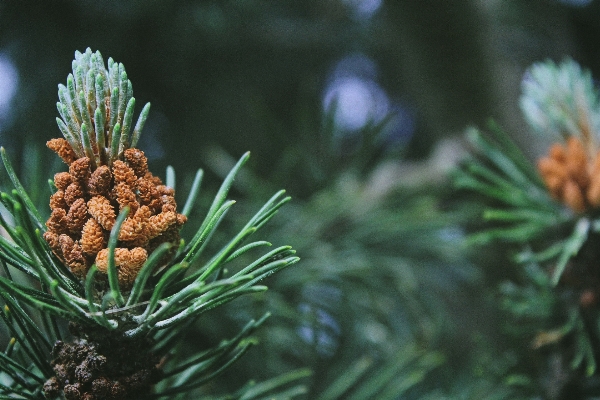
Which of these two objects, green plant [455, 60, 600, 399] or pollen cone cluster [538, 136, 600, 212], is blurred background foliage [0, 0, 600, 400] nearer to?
green plant [455, 60, 600, 399]

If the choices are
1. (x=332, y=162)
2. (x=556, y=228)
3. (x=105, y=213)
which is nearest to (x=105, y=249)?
(x=105, y=213)

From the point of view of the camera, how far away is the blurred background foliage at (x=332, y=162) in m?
0.70

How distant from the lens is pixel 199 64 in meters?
1.02

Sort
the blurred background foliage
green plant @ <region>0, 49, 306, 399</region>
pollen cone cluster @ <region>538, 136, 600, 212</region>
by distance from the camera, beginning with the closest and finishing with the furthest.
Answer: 1. green plant @ <region>0, 49, 306, 399</region>
2. pollen cone cluster @ <region>538, 136, 600, 212</region>
3. the blurred background foliage

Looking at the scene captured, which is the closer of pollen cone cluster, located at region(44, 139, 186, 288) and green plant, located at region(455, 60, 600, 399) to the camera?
pollen cone cluster, located at region(44, 139, 186, 288)

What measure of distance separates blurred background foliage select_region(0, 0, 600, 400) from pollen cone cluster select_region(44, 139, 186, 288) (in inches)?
9.9

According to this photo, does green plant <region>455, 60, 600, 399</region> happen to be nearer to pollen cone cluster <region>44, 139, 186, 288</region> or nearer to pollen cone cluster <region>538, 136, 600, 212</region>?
pollen cone cluster <region>538, 136, 600, 212</region>

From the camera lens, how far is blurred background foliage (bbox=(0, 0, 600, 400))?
70 centimetres

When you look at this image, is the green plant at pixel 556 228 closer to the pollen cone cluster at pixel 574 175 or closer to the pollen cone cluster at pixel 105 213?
the pollen cone cluster at pixel 574 175

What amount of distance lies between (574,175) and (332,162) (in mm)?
392

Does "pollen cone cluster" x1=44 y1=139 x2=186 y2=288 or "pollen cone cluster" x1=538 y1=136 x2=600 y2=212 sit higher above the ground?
"pollen cone cluster" x1=44 y1=139 x2=186 y2=288

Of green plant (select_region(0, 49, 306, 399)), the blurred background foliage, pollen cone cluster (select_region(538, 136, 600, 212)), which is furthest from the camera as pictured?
the blurred background foliage

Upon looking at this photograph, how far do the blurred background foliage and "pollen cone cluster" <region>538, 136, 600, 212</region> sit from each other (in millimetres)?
169

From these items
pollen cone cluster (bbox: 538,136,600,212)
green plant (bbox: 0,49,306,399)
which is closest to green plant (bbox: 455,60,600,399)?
pollen cone cluster (bbox: 538,136,600,212)
